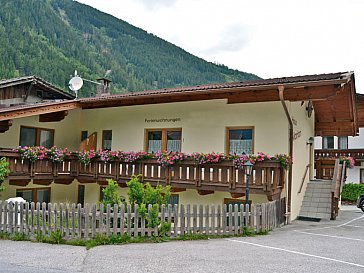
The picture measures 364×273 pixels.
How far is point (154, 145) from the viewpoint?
1519cm

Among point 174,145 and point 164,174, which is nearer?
point 164,174

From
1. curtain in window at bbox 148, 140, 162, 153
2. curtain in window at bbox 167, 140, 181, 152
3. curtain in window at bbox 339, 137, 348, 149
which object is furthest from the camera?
curtain in window at bbox 339, 137, 348, 149

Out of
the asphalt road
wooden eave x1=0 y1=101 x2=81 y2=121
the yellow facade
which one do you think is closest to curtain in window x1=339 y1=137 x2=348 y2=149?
the yellow facade

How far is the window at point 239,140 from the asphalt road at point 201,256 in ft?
12.8

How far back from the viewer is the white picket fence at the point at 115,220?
9.18 m

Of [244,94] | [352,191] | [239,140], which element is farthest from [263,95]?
[352,191]

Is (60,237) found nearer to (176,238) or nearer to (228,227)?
(176,238)

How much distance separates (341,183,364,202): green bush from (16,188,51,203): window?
2304 centimetres

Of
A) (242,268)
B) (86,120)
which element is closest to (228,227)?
(242,268)

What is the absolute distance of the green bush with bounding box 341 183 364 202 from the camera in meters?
29.1

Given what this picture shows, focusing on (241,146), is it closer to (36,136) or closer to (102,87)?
Result: (36,136)

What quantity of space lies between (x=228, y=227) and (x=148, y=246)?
2.39m

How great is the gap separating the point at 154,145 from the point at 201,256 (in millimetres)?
7921

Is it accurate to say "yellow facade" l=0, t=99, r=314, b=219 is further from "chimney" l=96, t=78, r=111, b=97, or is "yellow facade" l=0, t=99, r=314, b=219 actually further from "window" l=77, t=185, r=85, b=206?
"chimney" l=96, t=78, r=111, b=97
